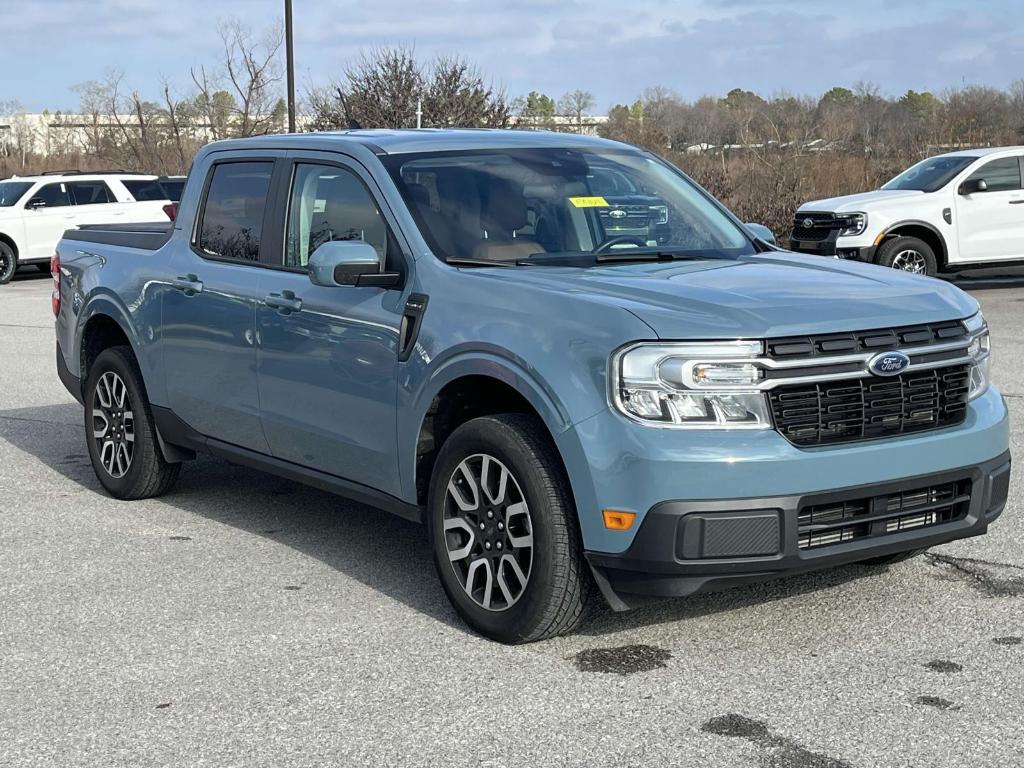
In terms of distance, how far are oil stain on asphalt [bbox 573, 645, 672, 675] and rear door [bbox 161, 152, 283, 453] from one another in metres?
2.11

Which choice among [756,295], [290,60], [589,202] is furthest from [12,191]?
[756,295]

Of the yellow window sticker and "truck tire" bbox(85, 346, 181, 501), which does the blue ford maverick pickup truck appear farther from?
"truck tire" bbox(85, 346, 181, 501)

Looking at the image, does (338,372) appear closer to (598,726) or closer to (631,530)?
(631,530)

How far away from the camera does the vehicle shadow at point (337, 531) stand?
18.2 feet

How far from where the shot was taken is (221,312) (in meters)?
6.59

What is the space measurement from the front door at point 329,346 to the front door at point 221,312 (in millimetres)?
159

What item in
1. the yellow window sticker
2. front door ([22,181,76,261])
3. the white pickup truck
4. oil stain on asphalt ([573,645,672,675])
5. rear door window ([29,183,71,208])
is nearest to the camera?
oil stain on asphalt ([573,645,672,675])

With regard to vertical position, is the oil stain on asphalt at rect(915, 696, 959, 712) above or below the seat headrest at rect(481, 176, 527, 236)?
below

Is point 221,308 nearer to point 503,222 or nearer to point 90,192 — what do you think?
point 503,222

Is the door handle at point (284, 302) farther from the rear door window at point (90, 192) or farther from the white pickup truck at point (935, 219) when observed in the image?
the rear door window at point (90, 192)

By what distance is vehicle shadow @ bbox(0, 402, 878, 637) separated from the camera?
555 centimetres

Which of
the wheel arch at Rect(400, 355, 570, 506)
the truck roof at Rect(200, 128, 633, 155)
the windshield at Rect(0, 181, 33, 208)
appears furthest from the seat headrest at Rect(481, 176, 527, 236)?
the windshield at Rect(0, 181, 33, 208)

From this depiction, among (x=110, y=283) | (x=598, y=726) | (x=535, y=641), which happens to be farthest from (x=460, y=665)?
(x=110, y=283)

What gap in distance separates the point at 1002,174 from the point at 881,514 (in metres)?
15.2
